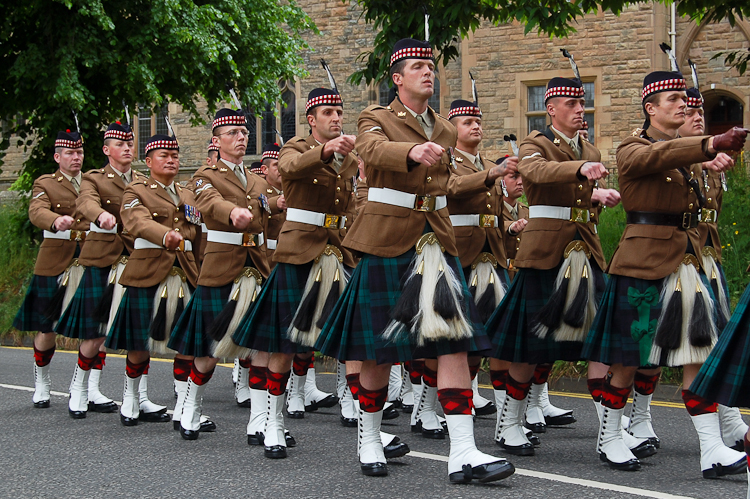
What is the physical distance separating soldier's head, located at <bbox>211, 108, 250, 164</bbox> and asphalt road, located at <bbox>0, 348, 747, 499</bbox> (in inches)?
76.9

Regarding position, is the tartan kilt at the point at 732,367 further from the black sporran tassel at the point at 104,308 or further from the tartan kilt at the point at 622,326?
the black sporran tassel at the point at 104,308

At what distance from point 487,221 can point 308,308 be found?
1.77 metres

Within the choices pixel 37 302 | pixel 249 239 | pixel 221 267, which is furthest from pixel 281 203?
pixel 37 302

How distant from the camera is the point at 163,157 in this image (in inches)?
299

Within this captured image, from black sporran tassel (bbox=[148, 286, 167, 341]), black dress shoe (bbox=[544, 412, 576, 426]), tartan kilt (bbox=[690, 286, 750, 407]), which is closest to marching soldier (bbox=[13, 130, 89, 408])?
black sporran tassel (bbox=[148, 286, 167, 341])

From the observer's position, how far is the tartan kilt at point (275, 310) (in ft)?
20.7

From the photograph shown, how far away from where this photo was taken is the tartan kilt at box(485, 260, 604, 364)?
6016mm

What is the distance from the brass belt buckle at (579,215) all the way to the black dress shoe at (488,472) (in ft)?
6.29

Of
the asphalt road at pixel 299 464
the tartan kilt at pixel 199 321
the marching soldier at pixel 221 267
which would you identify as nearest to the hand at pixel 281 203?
the marching soldier at pixel 221 267

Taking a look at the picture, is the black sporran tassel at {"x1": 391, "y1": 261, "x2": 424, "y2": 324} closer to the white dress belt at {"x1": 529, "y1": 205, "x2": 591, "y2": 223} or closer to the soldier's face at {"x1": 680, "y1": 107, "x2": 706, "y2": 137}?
the white dress belt at {"x1": 529, "y1": 205, "x2": 591, "y2": 223}

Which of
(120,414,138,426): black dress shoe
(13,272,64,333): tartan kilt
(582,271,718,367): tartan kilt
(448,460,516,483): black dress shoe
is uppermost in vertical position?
(582,271,718,367): tartan kilt

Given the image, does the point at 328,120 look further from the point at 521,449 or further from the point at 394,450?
the point at 521,449

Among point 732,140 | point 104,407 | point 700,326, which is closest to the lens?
point 732,140

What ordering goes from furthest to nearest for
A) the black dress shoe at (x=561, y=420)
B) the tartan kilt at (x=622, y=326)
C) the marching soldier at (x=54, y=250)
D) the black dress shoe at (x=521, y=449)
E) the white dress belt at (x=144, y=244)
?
the marching soldier at (x=54, y=250) → the white dress belt at (x=144, y=244) → the black dress shoe at (x=561, y=420) → the black dress shoe at (x=521, y=449) → the tartan kilt at (x=622, y=326)
